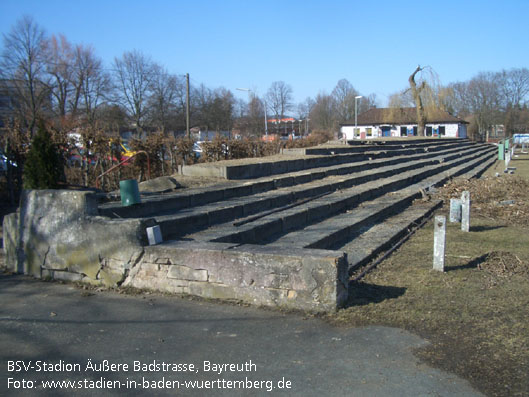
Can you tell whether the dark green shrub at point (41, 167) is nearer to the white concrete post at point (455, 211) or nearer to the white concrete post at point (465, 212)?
the white concrete post at point (465, 212)

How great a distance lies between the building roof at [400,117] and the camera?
4681cm

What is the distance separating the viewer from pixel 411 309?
460cm

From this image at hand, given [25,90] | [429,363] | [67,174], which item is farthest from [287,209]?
[25,90]

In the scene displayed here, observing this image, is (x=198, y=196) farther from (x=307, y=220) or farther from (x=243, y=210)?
(x=307, y=220)

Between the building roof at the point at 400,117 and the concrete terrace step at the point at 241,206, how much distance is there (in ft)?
109

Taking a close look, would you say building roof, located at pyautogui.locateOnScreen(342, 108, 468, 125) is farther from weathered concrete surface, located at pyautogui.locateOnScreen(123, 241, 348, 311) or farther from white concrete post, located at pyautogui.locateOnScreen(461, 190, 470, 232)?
weathered concrete surface, located at pyautogui.locateOnScreen(123, 241, 348, 311)

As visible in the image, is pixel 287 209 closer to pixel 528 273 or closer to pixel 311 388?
pixel 528 273

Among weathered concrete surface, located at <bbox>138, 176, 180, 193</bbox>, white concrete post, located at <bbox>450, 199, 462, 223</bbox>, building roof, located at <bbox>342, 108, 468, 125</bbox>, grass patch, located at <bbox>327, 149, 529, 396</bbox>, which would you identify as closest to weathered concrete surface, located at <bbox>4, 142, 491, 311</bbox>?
weathered concrete surface, located at <bbox>138, 176, 180, 193</bbox>

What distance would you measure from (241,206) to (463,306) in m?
4.00

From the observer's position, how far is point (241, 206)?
7.73m

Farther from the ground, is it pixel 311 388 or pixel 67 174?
pixel 67 174

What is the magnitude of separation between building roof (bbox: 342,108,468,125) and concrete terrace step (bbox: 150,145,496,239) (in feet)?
109

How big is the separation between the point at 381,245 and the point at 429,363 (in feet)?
11.7

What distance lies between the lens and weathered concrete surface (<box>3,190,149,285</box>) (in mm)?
5344
